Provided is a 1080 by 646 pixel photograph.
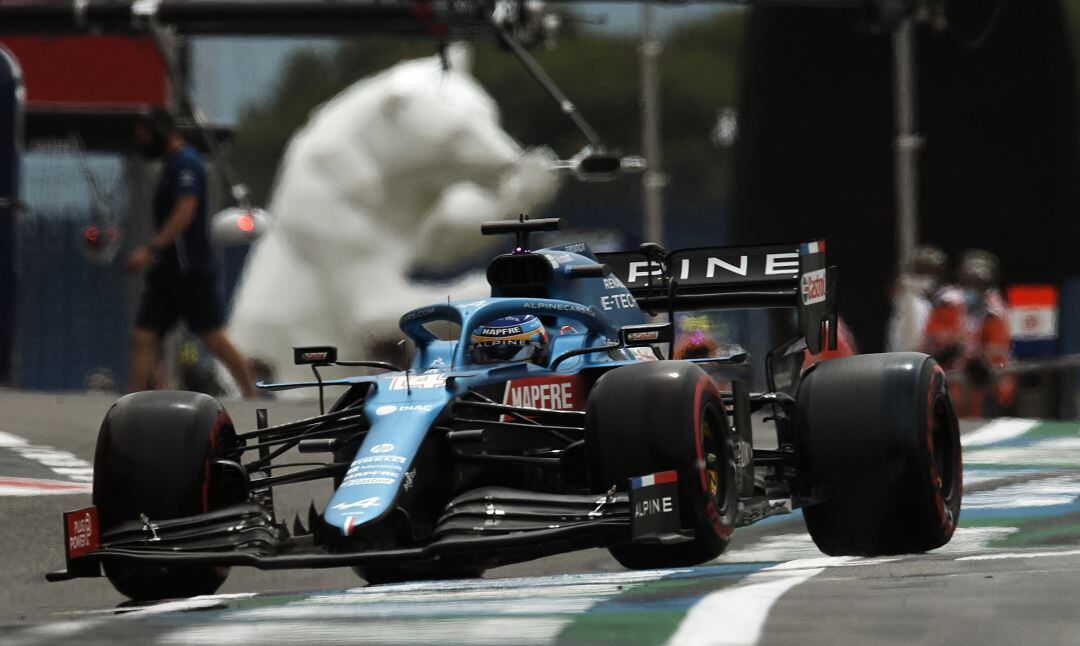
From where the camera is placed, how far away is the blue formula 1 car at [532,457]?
691cm

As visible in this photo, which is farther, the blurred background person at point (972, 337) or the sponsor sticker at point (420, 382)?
the blurred background person at point (972, 337)

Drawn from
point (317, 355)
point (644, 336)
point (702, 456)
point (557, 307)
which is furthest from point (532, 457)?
point (317, 355)

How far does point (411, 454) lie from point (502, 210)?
20.0 metres

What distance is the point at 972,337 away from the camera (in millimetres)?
15086

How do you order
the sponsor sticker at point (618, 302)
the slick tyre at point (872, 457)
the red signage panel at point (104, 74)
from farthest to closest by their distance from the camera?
the red signage panel at point (104, 74), the sponsor sticker at point (618, 302), the slick tyre at point (872, 457)

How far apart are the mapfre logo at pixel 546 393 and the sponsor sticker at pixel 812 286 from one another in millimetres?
1325

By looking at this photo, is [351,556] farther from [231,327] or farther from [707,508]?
[231,327]

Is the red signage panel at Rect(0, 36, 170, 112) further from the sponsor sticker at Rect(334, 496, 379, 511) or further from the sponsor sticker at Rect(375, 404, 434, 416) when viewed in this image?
the sponsor sticker at Rect(334, 496, 379, 511)

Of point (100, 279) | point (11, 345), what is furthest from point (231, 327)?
point (11, 345)

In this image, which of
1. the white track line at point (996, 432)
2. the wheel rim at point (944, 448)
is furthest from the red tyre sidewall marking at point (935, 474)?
the white track line at point (996, 432)

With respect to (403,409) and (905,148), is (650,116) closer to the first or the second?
(905,148)

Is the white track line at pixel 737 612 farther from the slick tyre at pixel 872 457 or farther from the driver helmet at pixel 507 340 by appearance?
the driver helmet at pixel 507 340

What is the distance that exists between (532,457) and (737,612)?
197 centimetres

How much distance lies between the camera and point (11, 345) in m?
14.0
